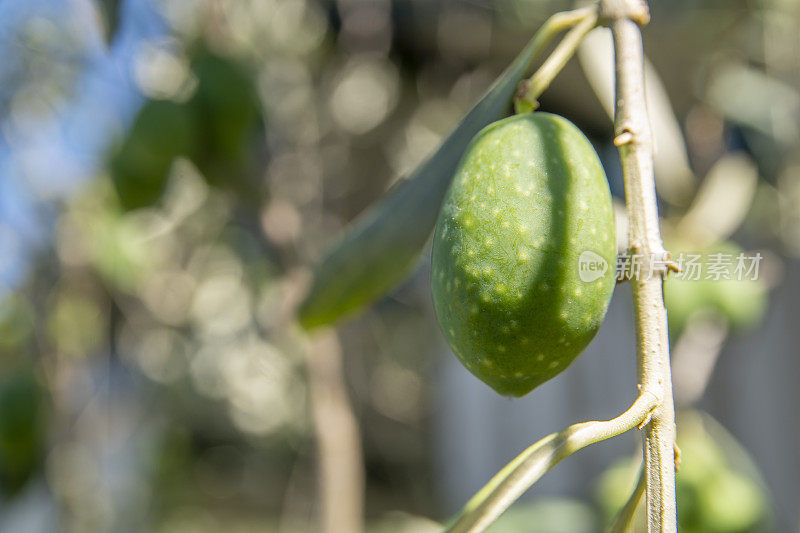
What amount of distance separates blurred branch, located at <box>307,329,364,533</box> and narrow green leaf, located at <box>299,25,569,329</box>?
3.19 feet

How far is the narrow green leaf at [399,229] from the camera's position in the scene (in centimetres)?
56

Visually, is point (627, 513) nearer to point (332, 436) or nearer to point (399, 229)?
Result: point (399, 229)

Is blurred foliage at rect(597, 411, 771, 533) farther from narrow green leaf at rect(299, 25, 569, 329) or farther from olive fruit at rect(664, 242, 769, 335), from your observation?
narrow green leaf at rect(299, 25, 569, 329)

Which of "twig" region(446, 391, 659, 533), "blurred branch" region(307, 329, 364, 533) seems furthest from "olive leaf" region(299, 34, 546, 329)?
"blurred branch" region(307, 329, 364, 533)

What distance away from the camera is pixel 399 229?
2.07 feet

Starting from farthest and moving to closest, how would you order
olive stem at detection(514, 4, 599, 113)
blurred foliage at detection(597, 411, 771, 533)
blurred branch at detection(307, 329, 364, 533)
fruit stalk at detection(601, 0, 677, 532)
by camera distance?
blurred branch at detection(307, 329, 364, 533) < blurred foliage at detection(597, 411, 771, 533) < olive stem at detection(514, 4, 599, 113) < fruit stalk at detection(601, 0, 677, 532)

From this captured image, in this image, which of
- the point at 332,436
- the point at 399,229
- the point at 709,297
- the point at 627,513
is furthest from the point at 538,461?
the point at 709,297

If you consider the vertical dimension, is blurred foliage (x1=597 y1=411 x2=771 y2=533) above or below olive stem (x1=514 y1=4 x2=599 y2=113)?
below

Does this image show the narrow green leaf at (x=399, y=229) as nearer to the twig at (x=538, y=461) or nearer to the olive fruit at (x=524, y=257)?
the olive fruit at (x=524, y=257)

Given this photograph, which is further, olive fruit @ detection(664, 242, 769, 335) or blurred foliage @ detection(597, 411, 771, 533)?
olive fruit @ detection(664, 242, 769, 335)

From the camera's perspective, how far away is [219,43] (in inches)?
60.9

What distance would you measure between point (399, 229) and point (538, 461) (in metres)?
0.26

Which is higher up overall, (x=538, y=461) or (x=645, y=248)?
(x=645, y=248)

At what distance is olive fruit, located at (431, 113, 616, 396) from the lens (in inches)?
18.8
